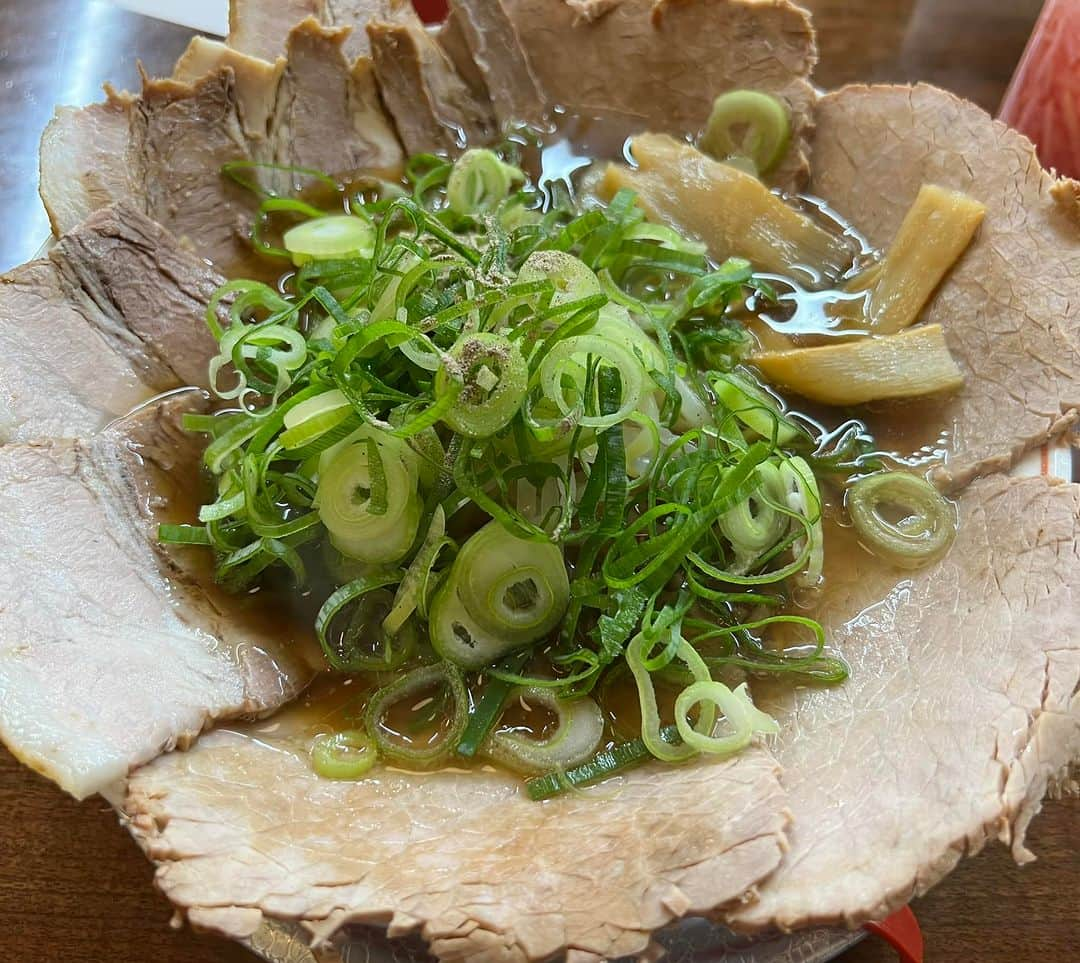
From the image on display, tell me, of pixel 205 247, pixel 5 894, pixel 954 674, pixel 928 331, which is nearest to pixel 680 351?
pixel 928 331

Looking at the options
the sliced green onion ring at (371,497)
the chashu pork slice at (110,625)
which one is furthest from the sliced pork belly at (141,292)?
the sliced green onion ring at (371,497)

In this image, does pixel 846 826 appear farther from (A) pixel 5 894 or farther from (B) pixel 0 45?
(B) pixel 0 45

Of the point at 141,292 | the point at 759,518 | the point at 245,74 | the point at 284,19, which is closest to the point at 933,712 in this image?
the point at 759,518

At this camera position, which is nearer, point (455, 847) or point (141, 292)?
point (455, 847)

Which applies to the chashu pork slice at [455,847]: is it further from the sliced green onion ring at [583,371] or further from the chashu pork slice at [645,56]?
the chashu pork slice at [645,56]

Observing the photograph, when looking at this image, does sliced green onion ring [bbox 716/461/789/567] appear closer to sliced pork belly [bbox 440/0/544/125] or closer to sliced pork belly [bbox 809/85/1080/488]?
sliced pork belly [bbox 809/85/1080/488]

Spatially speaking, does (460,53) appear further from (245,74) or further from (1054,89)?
(1054,89)
